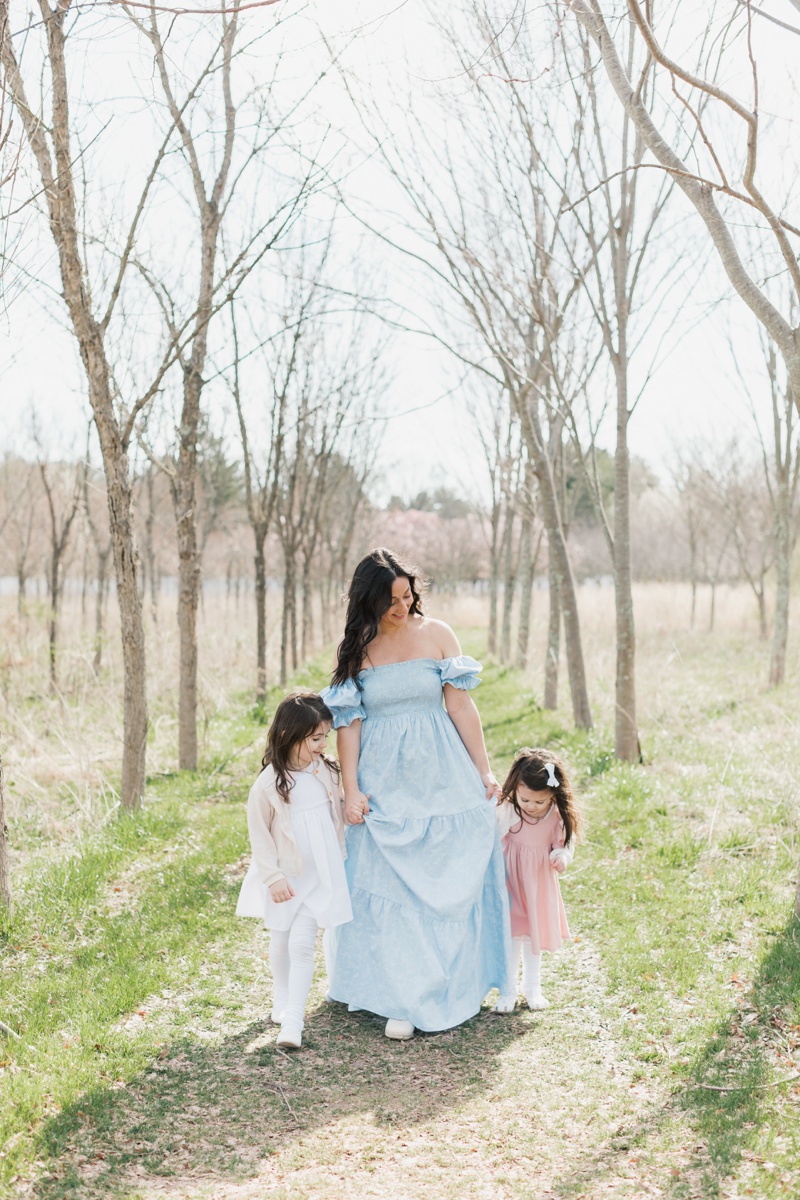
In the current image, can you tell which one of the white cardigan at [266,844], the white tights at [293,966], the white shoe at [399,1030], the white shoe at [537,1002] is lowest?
the white shoe at [537,1002]

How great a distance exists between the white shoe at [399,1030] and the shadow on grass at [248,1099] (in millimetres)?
29

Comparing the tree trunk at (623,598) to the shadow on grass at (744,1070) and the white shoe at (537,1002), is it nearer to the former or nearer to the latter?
the shadow on grass at (744,1070)

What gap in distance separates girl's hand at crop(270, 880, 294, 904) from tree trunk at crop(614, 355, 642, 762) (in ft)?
15.3

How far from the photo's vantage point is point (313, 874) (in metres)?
3.52

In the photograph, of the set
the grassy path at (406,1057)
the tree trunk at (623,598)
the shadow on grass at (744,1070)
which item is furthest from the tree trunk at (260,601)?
the shadow on grass at (744,1070)

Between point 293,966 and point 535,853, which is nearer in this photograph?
point 293,966

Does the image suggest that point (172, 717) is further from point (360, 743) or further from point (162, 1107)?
point (162, 1107)

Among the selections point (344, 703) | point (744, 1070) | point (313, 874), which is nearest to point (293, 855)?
point (313, 874)

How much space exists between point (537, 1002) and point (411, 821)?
86cm

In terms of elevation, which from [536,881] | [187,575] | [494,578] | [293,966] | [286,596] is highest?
[187,575]

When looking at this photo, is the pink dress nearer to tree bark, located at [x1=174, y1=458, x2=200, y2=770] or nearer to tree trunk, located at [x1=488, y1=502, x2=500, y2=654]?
tree bark, located at [x1=174, y1=458, x2=200, y2=770]

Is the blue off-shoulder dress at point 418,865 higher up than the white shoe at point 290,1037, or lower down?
higher up

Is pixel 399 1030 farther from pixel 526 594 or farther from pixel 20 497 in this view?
pixel 20 497

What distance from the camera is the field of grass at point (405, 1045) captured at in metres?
2.61
